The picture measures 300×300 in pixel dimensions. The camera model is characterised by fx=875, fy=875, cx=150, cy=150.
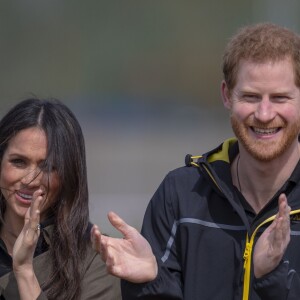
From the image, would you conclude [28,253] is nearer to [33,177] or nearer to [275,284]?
[33,177]

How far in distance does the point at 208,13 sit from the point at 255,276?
3093 millimetres

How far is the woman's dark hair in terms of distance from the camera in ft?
10.2

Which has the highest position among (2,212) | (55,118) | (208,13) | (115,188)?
(208,13)

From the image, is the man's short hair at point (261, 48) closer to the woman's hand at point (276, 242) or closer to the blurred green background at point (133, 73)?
the woman's hand at point (276, 242)

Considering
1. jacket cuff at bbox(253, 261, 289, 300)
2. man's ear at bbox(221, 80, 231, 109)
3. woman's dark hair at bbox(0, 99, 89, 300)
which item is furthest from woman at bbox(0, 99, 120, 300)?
jacket cuff at bbox(253, 261, 289, 300)

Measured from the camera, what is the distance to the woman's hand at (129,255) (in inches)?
109

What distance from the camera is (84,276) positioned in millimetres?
3125

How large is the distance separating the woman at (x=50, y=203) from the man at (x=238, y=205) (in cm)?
26

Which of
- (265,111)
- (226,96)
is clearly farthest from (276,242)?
(226,96)

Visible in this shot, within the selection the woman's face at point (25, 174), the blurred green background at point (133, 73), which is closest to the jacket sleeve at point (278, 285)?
the woman's face at point (25, 174)

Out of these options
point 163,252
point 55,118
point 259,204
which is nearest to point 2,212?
point 55,118

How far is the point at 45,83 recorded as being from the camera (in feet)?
18.5

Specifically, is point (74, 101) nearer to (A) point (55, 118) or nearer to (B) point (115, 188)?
(B) point (115, 188)

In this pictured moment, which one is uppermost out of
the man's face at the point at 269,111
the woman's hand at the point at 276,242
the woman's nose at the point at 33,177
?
the man's face at the point at 269,111
